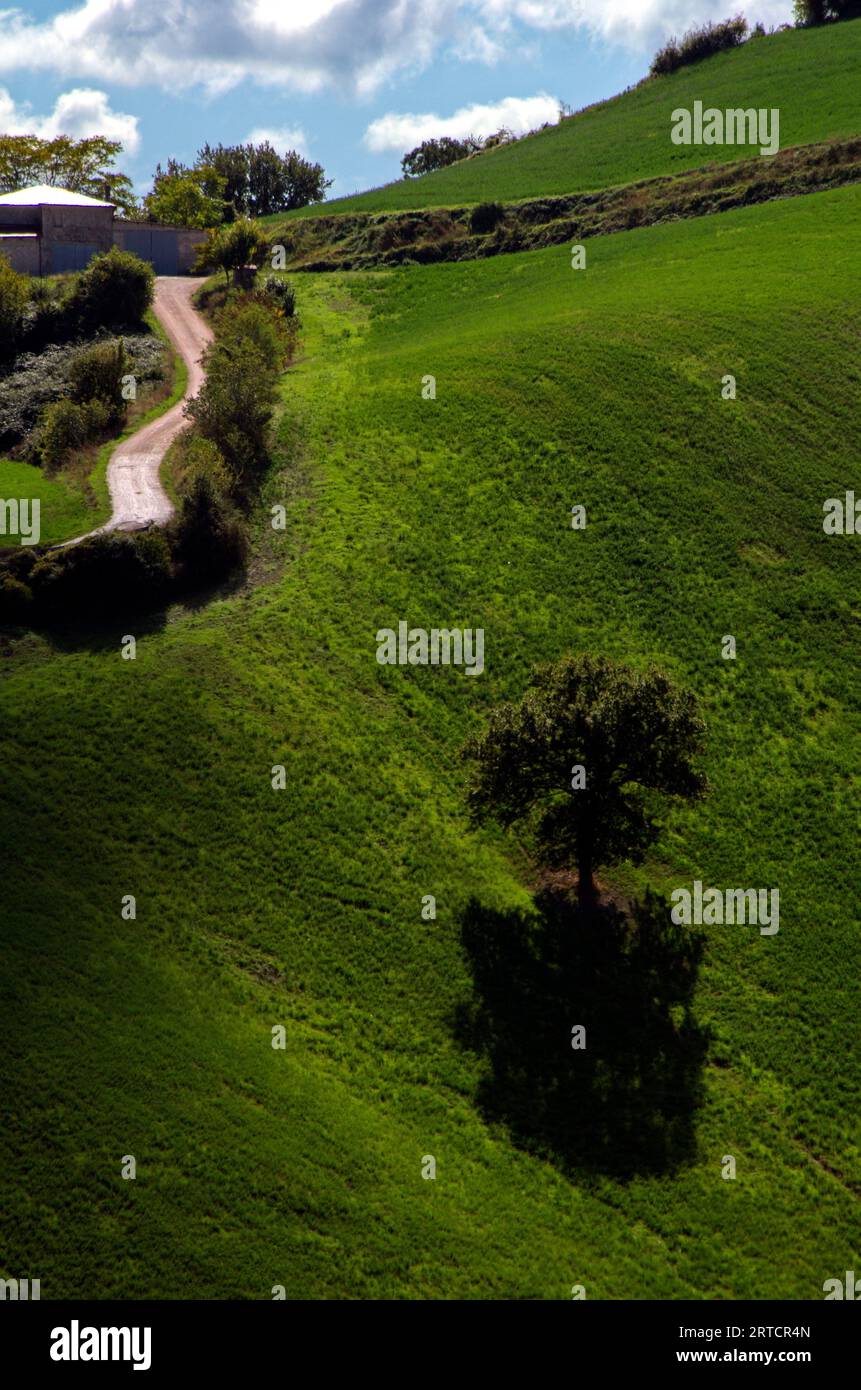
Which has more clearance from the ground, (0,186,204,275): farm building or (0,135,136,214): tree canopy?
(0,135,136,214): tree canopy

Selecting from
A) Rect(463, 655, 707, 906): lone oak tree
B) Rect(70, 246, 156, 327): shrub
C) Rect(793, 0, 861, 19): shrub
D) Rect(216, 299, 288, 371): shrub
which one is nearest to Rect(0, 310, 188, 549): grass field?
Rect(216, 299, 288, 371): shrub

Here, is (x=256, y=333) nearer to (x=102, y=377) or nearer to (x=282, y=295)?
(x=102, y=377)

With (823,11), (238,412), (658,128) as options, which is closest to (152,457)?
(238,412)

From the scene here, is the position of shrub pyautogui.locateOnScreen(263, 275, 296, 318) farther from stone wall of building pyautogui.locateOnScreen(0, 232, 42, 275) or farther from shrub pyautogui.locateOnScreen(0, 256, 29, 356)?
stone wall of building pyautogui.locateOnScreen(0, 232, 42, 275)

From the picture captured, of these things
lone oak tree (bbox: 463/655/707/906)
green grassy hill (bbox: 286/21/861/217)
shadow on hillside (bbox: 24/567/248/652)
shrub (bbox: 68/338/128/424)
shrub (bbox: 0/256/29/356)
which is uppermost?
green grassy hill (bbox: 286/21/861/217)

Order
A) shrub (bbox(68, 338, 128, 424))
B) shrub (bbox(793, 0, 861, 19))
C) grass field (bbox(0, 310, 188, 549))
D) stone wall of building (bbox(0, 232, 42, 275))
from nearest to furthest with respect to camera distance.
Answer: grass field (bbox(0, 310, 188, 549)), shrub (bbox(68, 338, 128, 424)), stone wall of building (bbox(0, 232, 42, 275)), shrub (bbox(793, 0, 861, 19))

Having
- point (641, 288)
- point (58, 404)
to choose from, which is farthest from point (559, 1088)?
point (641, 288)
